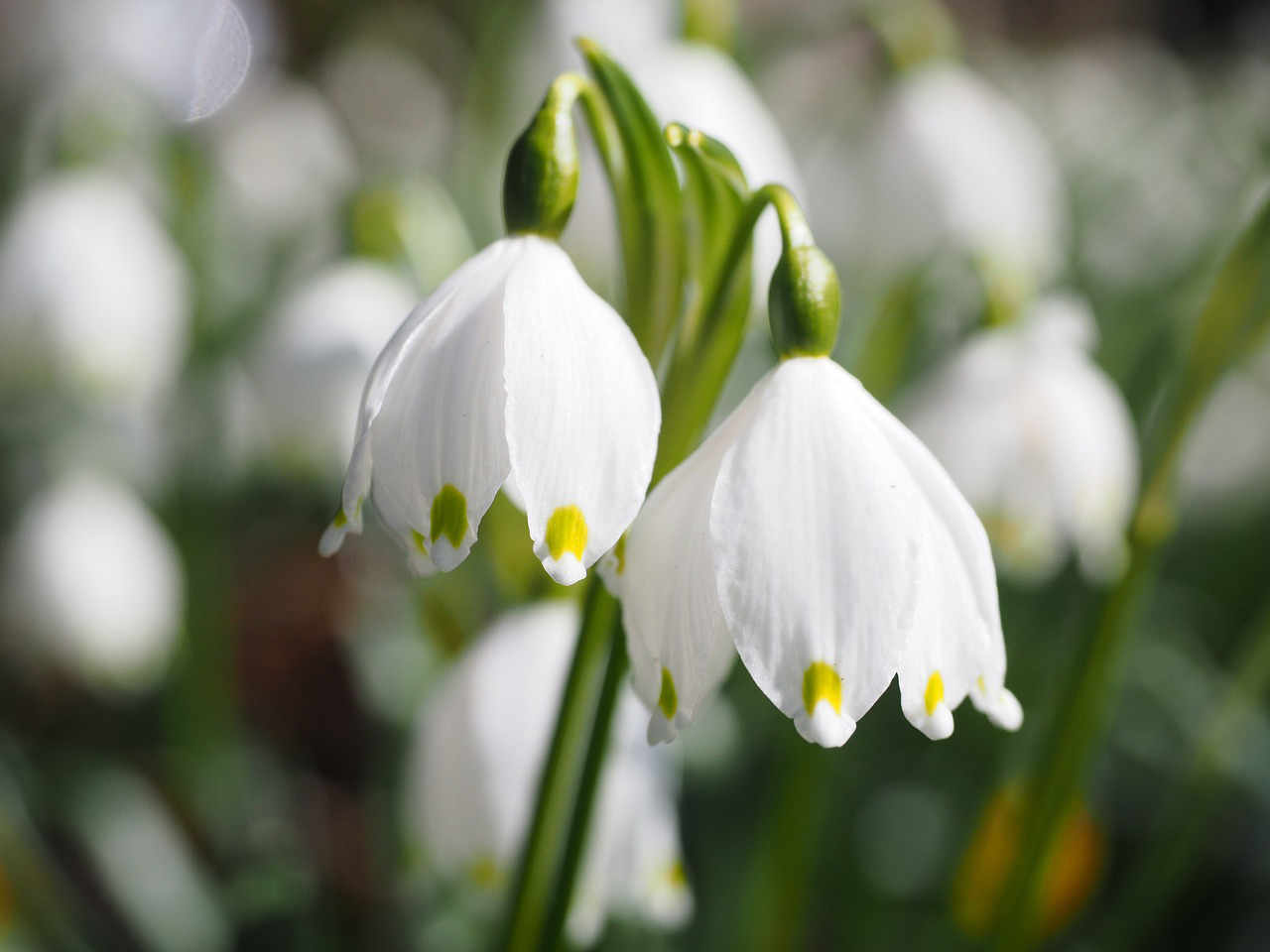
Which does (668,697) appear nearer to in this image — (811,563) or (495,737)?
(811,563)

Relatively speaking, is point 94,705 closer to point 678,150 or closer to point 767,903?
point 767,903

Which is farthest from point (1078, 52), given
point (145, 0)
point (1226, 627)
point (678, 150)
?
point (678, 150)

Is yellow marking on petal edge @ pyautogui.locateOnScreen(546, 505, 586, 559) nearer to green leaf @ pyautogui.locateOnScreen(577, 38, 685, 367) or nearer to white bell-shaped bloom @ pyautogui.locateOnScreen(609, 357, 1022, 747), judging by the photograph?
white bell-shaped bloom @ pyautogui.locateOnScreen(609, 357, 1022, 747)

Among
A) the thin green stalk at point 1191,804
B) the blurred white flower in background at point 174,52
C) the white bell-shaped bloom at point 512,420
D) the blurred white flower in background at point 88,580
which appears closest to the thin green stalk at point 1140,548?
the thin green stalk at point 1191,804

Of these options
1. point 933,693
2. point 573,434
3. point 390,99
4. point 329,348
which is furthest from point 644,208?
point 390,99

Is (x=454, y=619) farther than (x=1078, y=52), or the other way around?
(x=1078, y=52)

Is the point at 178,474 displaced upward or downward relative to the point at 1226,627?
upward
